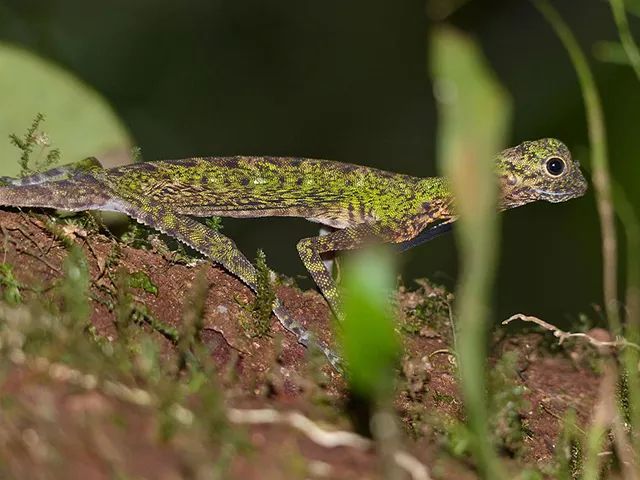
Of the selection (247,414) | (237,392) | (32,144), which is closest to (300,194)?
(32,144)

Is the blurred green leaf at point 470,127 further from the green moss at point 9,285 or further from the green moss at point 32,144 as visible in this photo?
the green moss at point 32,144

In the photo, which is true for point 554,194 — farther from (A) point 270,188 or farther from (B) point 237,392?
(B) point 237,392

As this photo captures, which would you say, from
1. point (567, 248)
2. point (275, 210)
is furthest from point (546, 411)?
point (567, 248)

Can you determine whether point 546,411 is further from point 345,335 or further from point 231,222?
point 231,222

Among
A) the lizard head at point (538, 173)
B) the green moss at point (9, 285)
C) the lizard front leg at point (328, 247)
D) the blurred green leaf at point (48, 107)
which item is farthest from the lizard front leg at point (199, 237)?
the lizard head at point (538, 173)

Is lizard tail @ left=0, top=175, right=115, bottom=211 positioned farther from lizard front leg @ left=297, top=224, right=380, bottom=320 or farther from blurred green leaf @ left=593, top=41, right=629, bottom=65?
blurred green leaf @ left=593, top=41, right=629, bottom=65

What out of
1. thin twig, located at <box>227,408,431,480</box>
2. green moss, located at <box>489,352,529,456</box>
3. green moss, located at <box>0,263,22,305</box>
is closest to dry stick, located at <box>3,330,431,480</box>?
thin twig, located at <box>227,408,431,480</box>

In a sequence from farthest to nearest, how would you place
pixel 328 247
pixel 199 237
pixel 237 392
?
pixel 328 247 → pixel 199 237 → pixel 237 392
